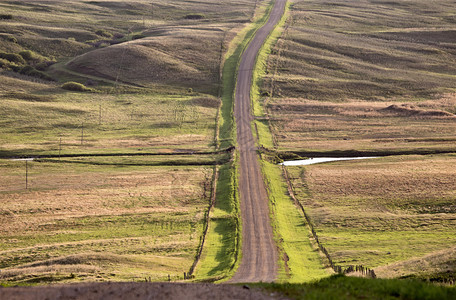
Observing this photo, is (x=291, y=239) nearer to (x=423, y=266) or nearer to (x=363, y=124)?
(x=423, y=266)

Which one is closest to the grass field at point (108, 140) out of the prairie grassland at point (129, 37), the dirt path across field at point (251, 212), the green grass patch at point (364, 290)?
the prairie grassland at point (129, 37)

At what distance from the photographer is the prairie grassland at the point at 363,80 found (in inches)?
3191

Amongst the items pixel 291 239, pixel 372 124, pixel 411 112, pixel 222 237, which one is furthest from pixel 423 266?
pixel 411 112

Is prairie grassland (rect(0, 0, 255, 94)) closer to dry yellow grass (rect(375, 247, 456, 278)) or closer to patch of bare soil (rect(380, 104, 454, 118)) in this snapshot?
patch of bare soil (rect(380, 104, 454, 118))

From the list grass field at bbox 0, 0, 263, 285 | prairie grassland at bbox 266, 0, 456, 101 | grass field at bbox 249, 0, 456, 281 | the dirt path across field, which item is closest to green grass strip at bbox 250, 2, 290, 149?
grass field at bbox 249, 0, 456, 281

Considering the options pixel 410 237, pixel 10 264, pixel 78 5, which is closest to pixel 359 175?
pixel 410 237

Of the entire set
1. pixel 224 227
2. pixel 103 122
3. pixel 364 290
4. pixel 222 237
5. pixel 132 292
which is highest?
pixel 364 290

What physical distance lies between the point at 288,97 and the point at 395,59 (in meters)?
39.9

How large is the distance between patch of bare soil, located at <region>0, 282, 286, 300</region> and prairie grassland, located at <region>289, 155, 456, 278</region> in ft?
47.3

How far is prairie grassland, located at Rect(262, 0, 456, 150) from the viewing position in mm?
81062

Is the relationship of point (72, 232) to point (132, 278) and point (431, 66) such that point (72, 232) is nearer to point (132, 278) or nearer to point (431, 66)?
point (132, 278)

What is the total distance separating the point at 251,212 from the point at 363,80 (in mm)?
67258

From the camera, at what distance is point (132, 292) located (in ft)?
88.1

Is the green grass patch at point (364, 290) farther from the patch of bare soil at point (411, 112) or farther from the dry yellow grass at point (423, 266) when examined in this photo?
the patch of bare soil at point (411, 112)
